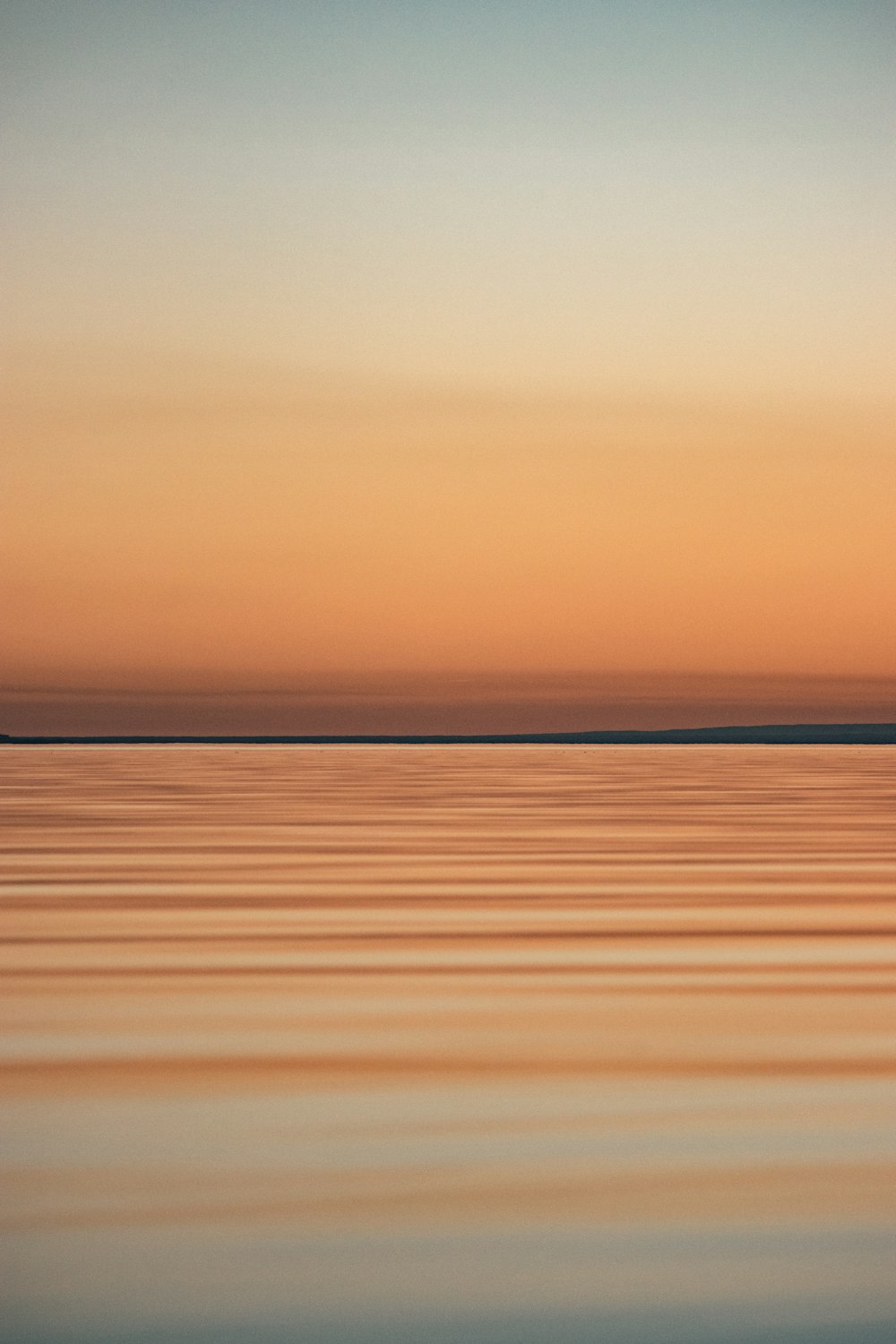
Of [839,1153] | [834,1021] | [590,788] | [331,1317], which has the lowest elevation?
[331,1317]

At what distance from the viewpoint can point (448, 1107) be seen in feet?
14.5

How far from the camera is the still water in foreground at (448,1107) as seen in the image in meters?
3.01

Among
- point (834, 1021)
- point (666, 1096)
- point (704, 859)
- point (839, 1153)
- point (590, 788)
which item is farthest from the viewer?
point (590, 788)

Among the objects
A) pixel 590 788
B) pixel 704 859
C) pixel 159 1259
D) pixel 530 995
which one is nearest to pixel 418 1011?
pixel 530 995

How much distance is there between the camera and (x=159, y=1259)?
3.18 m

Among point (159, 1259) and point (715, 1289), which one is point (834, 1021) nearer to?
point (715, 1289)

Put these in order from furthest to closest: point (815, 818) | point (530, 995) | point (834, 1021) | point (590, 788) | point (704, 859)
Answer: point (590, 788)
point (815, 818)
point (704, 859)
point (530, 995)
point (834, 1021)

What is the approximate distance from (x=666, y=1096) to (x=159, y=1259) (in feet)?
5.79

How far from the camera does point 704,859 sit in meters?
11.4

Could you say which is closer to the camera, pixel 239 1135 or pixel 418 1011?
pixel 239 1135

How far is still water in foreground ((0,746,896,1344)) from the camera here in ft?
9.88

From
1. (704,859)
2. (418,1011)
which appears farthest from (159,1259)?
(704,859)

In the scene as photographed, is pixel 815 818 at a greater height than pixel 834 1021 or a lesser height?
greater

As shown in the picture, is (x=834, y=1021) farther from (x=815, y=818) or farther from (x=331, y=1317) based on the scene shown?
(x=815, y=818)
